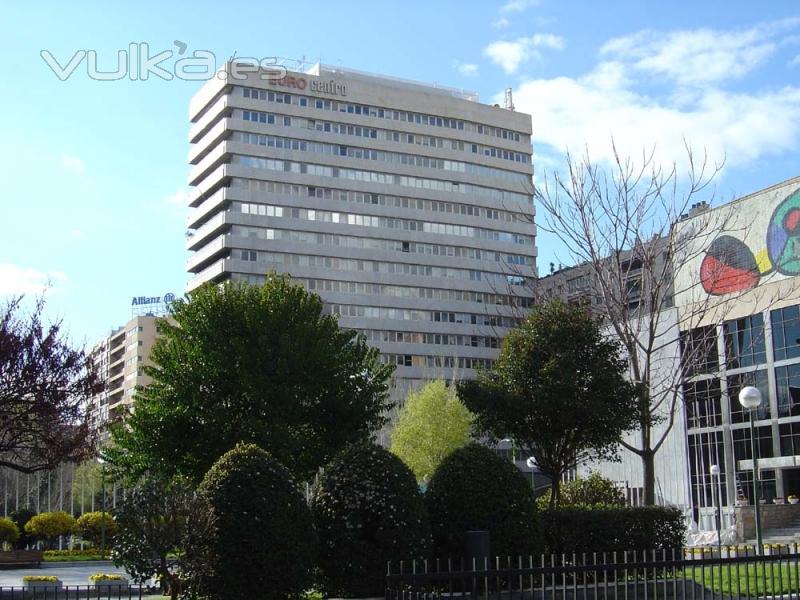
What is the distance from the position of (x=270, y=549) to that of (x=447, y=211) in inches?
3393

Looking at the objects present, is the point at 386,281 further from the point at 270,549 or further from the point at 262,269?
the point at 270,549

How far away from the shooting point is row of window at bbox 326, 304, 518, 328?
92812 mm

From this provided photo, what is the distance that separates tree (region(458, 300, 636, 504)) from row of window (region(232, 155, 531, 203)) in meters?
72.2

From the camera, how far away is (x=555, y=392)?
71.4ft

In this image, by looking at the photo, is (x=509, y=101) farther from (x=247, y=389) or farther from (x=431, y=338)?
(x=247, y=389)

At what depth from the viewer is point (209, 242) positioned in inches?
3745

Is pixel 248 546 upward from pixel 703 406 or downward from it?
downward

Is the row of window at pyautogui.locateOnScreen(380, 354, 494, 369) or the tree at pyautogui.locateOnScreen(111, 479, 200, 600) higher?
the row of window at pyautogui.locateOnScreen(380, 354, 494, 369)

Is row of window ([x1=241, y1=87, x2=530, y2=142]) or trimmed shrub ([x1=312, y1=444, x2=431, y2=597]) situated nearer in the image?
trimmed shrub ([x1=312, y1=444, x2=431, y2=597])

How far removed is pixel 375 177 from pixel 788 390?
57193 mm

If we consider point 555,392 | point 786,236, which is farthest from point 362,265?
point 555,392

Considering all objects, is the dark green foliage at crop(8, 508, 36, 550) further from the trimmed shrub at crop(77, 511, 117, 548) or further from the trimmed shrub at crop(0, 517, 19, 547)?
the trimmed shrub at crop(0, 517, 19, 547)

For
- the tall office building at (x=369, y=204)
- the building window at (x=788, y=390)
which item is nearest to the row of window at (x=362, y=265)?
the tall office building at (x=369, y=204)

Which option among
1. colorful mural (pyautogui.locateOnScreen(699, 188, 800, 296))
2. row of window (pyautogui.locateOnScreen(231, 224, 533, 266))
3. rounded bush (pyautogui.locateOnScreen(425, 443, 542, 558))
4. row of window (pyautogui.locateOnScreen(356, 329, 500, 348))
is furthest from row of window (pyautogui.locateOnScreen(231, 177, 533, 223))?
rounded bush (pyautogui.locateOnScreen(425, 443, 542, 558))
